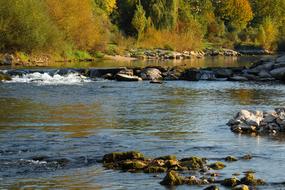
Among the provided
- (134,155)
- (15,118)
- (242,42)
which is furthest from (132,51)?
(134,155)

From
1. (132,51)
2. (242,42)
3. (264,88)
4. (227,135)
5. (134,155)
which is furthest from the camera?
(242,42)

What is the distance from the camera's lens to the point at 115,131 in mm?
26250

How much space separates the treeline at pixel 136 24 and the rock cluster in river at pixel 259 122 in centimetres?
4294

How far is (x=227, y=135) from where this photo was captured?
84.0ft

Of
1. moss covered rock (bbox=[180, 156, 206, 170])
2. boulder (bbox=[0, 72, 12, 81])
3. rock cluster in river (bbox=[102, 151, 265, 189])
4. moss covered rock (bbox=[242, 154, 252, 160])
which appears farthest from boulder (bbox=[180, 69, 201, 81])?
moss covered rock (bbox=[180, 156, 206, 170])

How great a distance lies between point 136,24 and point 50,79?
5516cm

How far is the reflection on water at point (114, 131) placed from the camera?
727 inches

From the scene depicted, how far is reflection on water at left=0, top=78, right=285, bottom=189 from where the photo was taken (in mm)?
18469

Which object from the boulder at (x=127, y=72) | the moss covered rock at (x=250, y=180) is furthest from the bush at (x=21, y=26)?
the moss covered rock at (x=250, y=180)

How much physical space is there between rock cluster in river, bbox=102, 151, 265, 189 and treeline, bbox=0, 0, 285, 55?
48.7 meters

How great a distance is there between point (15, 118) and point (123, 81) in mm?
22903

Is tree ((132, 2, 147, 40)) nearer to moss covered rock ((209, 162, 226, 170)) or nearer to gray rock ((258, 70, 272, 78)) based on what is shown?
gray rock ((258, 70, 272, 78))

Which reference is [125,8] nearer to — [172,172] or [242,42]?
[242,42]

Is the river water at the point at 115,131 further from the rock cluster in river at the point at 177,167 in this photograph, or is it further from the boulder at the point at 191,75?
the boulder at the point at 191,75
